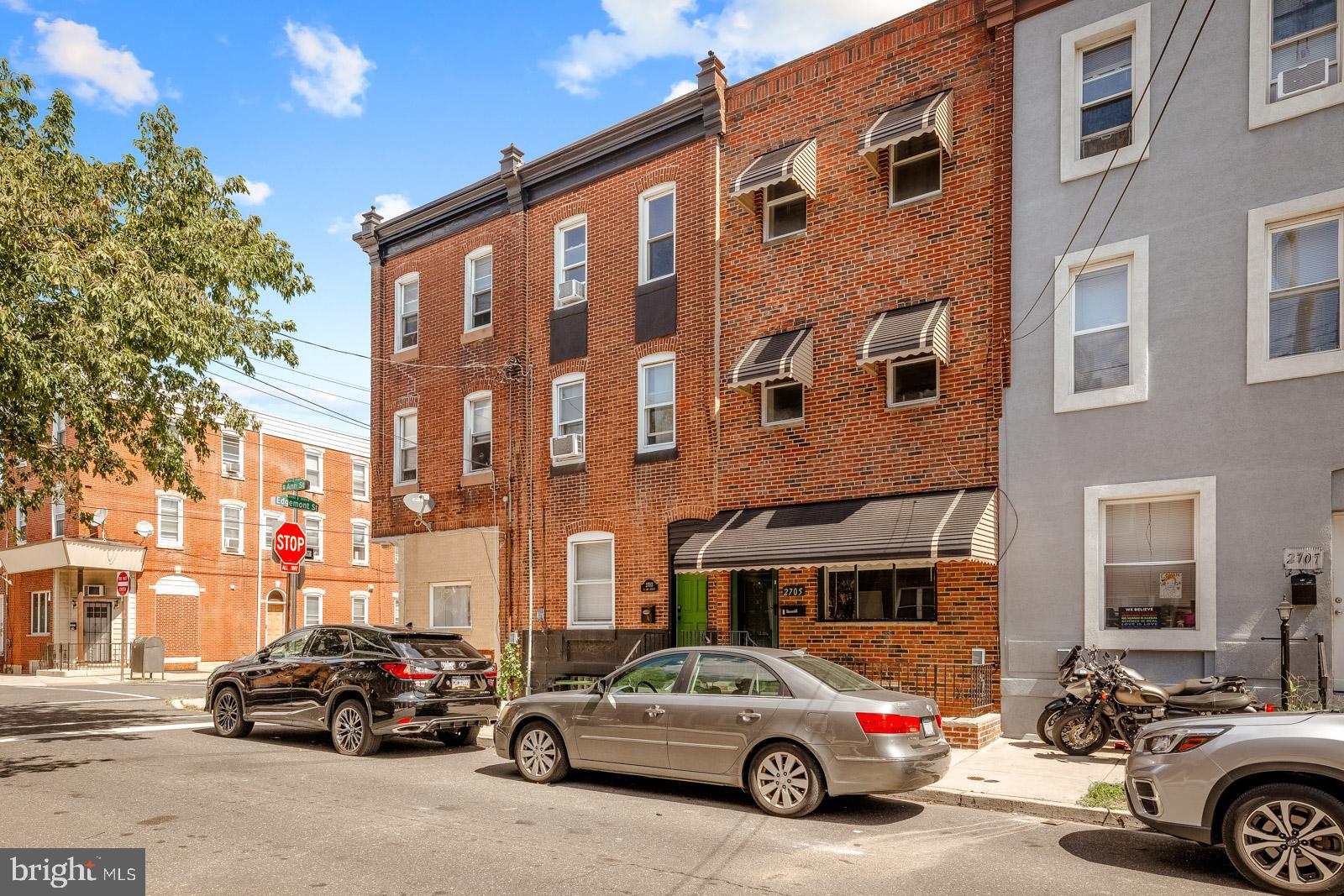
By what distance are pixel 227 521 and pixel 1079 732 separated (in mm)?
33235

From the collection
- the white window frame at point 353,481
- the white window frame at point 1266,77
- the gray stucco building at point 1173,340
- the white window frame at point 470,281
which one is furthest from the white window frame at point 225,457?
the white window frame at point 1266,77

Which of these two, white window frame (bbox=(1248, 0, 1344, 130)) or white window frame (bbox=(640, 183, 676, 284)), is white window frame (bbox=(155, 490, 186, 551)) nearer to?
white window frame (bbox=(640, 183, 676, 284))

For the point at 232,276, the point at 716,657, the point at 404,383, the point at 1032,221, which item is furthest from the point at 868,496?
the point at 404,383

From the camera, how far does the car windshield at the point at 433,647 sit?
11.9m

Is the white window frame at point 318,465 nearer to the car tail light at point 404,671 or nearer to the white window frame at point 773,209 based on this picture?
the white window frame at point 773,209

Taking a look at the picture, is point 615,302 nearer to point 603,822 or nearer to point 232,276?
point 232,276

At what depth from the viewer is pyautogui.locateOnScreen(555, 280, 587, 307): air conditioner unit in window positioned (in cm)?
1873

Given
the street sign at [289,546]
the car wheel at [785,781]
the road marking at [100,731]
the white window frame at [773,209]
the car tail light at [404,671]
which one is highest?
the white window frame at [773,209]

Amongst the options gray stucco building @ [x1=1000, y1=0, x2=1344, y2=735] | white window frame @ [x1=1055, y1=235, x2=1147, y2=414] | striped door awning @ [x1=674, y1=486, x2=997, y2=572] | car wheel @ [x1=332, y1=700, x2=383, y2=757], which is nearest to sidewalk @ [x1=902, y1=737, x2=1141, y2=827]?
gray stucco building @ [x1=1000, y1=0, x2=1344, y2=735]

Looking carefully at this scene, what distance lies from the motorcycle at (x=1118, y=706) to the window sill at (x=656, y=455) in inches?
310

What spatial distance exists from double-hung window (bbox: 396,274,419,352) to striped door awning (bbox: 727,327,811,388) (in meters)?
9.61

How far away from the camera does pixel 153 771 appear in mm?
10500

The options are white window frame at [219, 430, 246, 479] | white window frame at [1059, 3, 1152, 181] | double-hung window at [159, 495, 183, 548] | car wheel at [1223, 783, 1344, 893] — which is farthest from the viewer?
white window frame at [219, 430, 246, 479]

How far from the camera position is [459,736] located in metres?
12.8
